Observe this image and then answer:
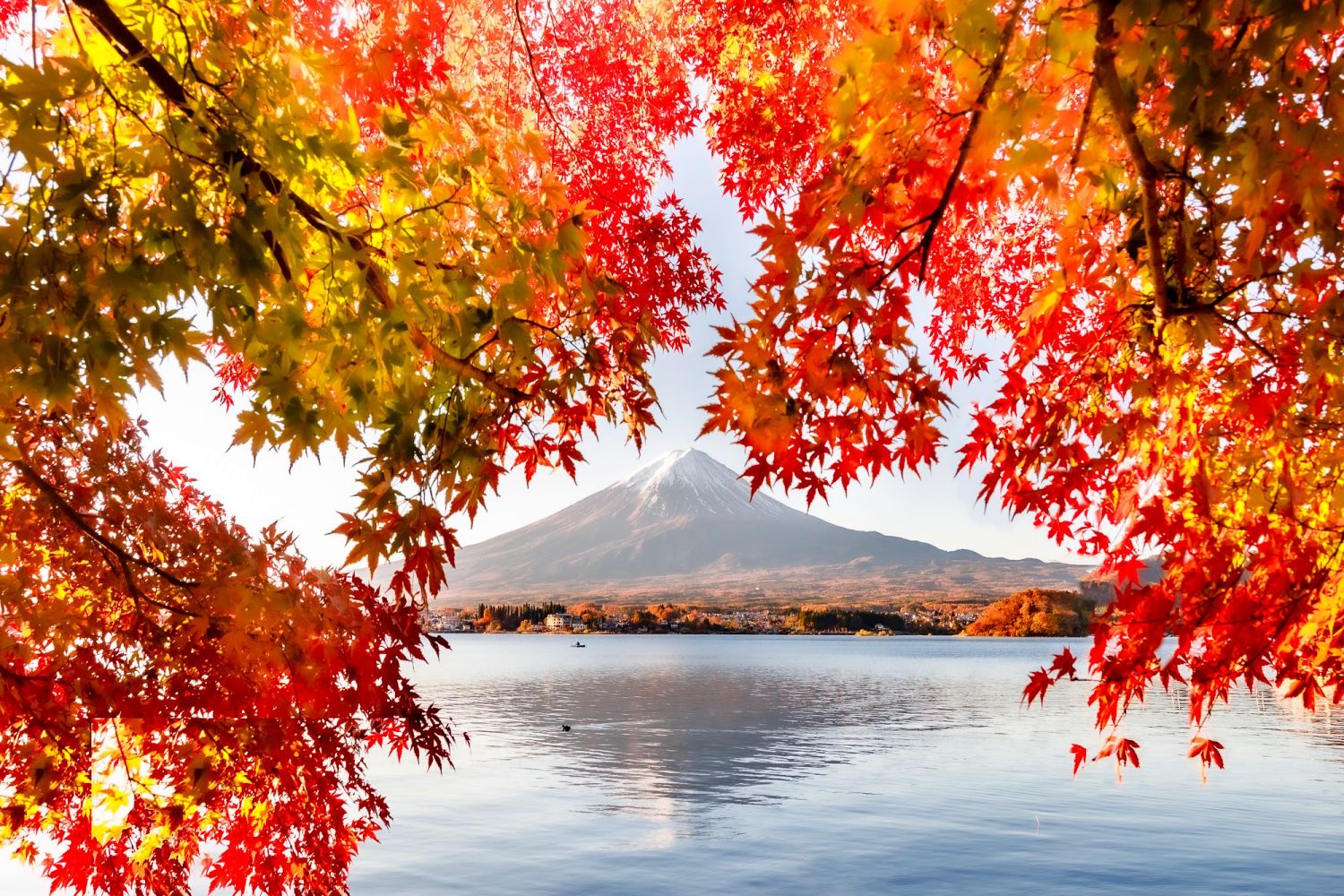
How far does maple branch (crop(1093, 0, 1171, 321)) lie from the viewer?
2.13 metres

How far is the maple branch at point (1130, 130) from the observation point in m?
2.13

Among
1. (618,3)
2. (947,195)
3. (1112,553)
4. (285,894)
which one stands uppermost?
(618,3)

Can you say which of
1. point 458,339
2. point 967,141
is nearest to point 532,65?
point 458,339

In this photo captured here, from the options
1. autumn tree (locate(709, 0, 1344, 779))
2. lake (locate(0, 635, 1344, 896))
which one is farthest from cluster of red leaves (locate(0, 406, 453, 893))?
lake (locate(0, 635, 1344, 896))

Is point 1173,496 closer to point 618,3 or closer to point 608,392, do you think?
point 608,392

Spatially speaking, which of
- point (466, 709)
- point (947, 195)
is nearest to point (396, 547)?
point (947, 195)

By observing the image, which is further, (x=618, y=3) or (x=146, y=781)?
(x=618, y=3)

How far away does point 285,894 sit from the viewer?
544 cm

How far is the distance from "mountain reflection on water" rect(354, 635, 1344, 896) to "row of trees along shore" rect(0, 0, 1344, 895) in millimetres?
10109

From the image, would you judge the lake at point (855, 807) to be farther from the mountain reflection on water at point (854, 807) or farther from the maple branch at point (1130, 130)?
the maple branch at point (1130, 130)

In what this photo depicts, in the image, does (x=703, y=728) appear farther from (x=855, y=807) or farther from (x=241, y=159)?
(x=241, y=159)

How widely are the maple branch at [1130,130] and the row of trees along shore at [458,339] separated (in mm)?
11

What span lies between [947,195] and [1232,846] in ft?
58.2

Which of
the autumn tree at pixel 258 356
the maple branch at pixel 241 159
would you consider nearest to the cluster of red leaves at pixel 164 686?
the autumn tree at pixel 258 356
